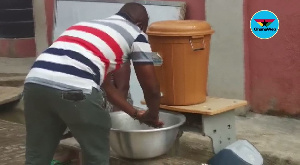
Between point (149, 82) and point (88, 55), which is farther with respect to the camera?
point (149, 82)

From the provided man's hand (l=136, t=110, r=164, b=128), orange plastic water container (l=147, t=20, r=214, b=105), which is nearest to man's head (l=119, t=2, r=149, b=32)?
orange plastic water container (l=147, t=20, r=214, b=105)

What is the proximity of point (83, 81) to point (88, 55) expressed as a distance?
0.16 metres

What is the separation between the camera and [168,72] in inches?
161

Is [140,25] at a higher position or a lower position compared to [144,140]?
higher

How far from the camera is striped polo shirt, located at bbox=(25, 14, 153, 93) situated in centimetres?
320

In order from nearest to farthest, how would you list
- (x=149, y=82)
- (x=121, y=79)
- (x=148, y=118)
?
(x=149, y=82), (x=148, y=118), (x=121, y=79)

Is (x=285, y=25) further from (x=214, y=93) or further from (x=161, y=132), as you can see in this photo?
(x=161, y=132)

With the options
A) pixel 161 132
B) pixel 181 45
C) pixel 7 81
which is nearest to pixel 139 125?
pixel 161 132

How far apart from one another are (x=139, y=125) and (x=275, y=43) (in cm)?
215

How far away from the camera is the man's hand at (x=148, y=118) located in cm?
376

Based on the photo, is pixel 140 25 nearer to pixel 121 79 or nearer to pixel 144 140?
pixel 144 140

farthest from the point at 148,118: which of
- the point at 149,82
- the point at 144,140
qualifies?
the point at 149,82

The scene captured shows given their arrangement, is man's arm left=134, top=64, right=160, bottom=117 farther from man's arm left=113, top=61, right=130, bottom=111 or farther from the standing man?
man's arm left=113, top=61, right=130, bottom=111

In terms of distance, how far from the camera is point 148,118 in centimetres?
379
